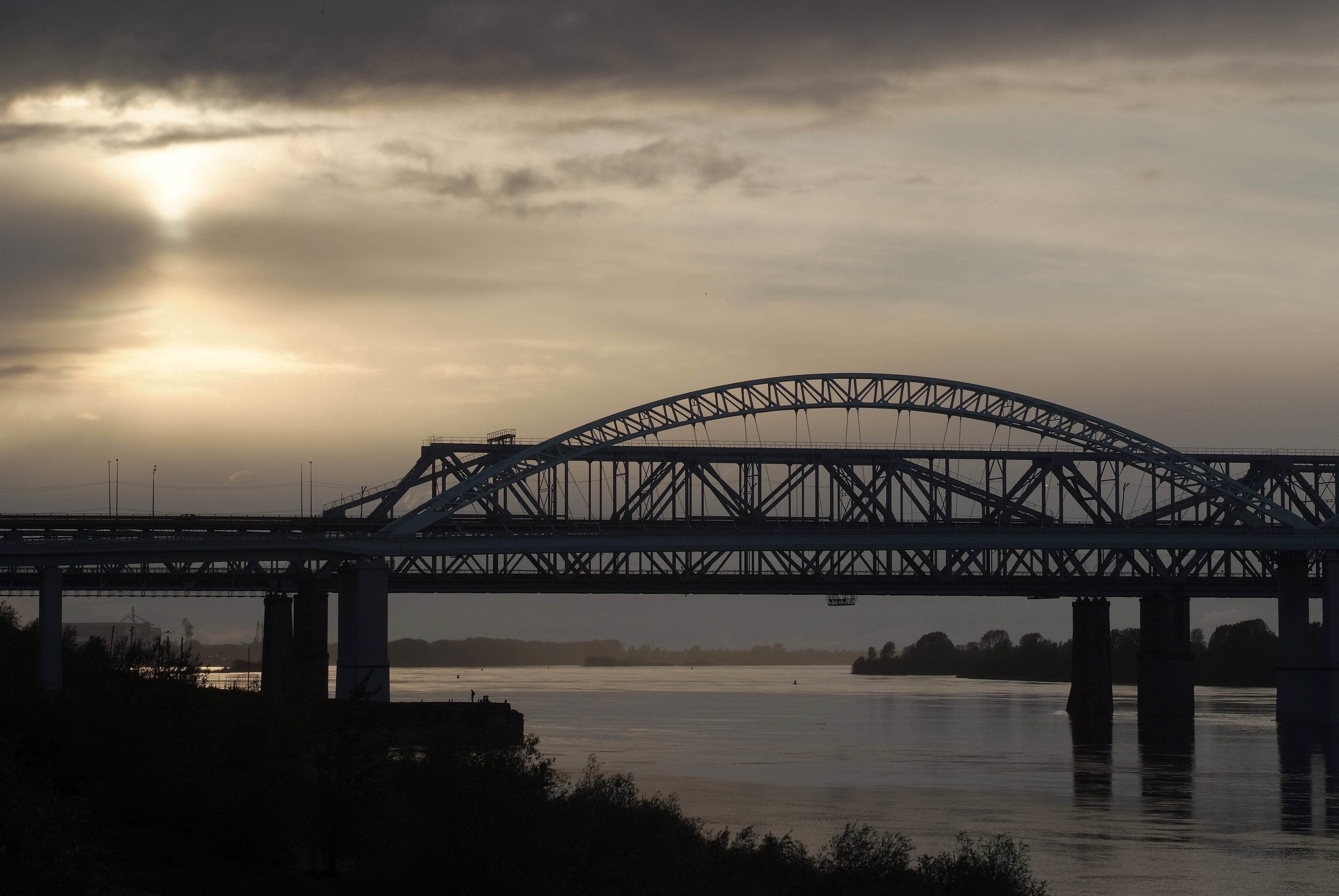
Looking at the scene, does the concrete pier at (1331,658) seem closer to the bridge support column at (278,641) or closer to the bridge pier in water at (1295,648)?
the bridge pier in water at (1295,648)

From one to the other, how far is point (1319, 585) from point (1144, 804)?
2487 inches

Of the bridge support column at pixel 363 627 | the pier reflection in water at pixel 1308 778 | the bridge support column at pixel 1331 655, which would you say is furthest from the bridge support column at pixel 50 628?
the bridge support column at pixel 1331 655

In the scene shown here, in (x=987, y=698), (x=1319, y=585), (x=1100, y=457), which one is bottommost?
(x=987, y=698)

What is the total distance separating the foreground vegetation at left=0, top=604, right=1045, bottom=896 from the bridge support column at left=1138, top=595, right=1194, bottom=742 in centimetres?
7532

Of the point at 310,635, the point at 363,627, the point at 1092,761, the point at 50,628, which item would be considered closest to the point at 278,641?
the point at 310,635

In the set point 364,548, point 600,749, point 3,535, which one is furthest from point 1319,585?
point 3,535

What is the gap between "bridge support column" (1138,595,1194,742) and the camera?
119562 mm

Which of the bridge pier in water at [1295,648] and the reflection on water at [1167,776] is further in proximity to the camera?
the bridge pier in water at [1295,648]

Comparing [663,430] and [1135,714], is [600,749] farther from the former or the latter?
[1135,714]

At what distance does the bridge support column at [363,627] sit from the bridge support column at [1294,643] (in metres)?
61.3

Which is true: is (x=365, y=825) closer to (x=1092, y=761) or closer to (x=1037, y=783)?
(x=1037, y=783)

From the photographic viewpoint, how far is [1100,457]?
12212 centimetres

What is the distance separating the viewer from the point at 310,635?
115250mm

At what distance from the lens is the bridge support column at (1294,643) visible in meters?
109
